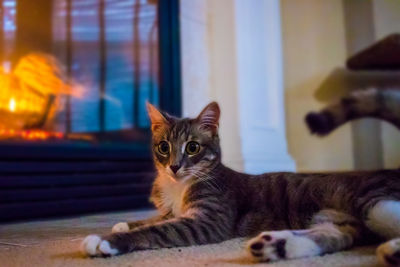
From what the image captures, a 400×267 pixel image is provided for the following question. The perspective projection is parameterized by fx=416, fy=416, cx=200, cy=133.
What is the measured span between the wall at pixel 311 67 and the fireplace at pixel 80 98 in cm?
89

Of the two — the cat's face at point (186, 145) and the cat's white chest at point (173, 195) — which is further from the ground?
the cat's face at point (186, 145)

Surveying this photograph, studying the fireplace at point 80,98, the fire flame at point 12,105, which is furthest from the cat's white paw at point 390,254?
the fire flame at point 12,105

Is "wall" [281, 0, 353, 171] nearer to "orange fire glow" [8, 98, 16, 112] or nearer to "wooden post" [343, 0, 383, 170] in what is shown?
"wooden post" [343, 0, 383, 170]

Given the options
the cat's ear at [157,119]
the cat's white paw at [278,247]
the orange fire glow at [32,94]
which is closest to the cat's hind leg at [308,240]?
the cat's white paw at [278,247]

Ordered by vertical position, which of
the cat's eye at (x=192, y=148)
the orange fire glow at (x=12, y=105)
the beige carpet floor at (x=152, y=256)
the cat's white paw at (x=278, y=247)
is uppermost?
the orange fire glow at (x=12, y=105)

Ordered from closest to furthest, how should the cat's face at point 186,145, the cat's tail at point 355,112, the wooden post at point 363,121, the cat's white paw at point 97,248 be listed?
the cat's white paw at point 97,248 < the cat's tail at point 355,112 < the cat's face at point 186,145 < the wooden post at point 363,121

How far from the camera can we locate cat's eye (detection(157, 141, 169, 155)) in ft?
3.76

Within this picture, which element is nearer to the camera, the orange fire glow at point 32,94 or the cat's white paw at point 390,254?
the cat's white paw at point 390,254

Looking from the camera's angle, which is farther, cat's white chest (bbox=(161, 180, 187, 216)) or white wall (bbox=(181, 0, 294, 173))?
white wall (bbox=(181, 0, 294, 173))

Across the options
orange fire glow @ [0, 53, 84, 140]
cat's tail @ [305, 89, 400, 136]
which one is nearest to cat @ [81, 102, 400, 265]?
cat's tail @ [305, 89, 400, 136]

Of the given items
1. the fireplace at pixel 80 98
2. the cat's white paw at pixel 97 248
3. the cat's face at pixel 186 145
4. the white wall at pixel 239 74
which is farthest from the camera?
the white wall at pixel 239 74

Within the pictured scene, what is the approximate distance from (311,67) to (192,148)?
182 centimetres

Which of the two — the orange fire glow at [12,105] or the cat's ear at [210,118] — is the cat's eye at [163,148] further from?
the orange fire glow at [12,105]

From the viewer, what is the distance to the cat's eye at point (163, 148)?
1.14m
